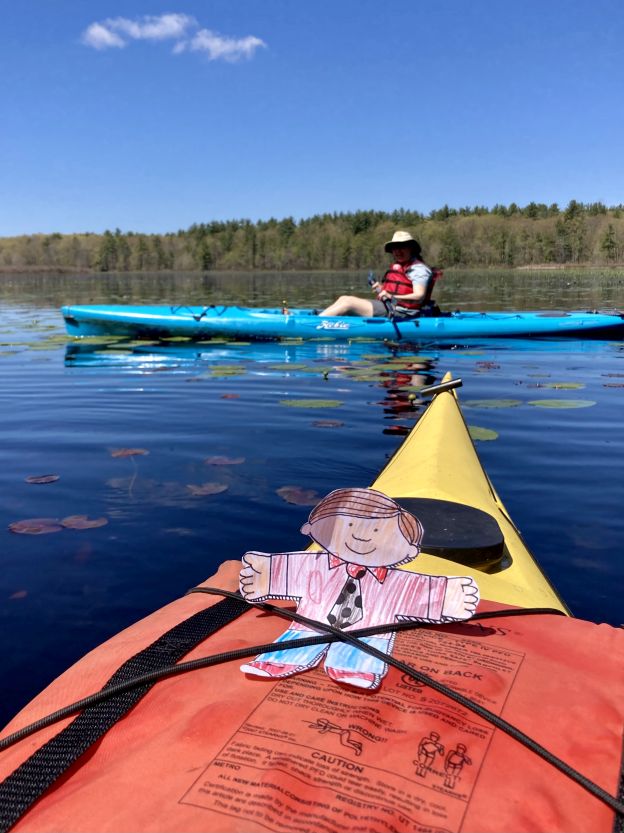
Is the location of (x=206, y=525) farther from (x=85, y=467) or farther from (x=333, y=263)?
(x=333, y=263)

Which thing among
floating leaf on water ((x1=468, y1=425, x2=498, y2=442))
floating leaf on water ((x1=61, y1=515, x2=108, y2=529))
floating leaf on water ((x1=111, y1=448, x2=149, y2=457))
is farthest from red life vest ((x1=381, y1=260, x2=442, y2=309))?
floating leaf on water ((x1=61, y1=515, x2=108, y2=529))

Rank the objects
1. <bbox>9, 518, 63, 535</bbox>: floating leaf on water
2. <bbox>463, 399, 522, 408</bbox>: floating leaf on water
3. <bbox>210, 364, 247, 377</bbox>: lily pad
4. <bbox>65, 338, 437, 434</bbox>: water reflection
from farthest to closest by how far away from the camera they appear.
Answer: <bbox>210, 364, 247, 377</bbox>: lily pad, <bbox>65, 338, 437, 434</bbox>: water reflection, <bbox>463, 399, 522, 408</bbox>: floating leaf on water, <bbox>9, 518, 63, 535</bbox>: floating leaf on water

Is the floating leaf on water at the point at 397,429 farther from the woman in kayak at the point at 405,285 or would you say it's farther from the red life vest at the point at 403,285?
the red life vest at the point at 403,285

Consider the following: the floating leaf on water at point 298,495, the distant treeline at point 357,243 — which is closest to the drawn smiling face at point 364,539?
the floating leaf on water at point 298,495

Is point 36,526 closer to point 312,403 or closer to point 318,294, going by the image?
point 312,403

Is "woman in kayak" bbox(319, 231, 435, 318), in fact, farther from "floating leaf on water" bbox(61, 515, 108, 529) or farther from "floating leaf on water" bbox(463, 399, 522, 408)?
"floating leaf on water" bbox(61, 515, 108, 529)

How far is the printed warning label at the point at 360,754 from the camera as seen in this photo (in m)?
0.96

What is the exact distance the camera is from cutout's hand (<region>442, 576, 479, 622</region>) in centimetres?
140

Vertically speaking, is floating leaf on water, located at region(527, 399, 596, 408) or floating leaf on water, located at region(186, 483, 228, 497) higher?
floating leaf on water, located at region(527, 399, 596, 408)

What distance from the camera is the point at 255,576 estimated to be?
153cm

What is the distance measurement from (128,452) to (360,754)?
11.8ft

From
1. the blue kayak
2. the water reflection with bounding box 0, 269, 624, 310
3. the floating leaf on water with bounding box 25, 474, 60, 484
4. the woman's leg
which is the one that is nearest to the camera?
the floating leaf on water with bounding box 25, 474, 60, 484

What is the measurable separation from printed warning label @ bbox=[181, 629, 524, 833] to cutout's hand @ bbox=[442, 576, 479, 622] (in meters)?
0.11

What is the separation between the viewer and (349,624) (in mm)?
1396
